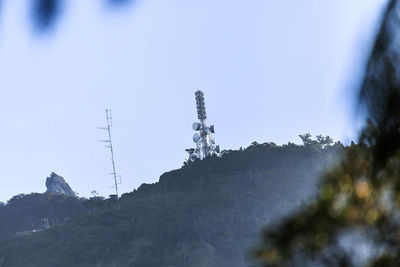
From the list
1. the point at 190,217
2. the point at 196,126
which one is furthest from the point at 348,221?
the point at 190,217

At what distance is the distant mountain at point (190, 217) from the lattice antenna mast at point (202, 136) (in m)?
1.50

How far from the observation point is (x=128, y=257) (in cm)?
12644

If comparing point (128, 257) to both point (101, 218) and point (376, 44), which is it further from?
point (376, 44)

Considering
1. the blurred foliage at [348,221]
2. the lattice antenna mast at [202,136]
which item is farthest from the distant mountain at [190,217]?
the blurred foliage at [348,221]

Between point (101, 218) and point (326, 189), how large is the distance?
132 m

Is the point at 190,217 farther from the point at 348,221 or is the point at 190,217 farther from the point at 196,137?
the point at 348,221

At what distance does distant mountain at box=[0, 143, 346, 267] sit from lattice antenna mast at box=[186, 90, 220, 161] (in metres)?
1.50

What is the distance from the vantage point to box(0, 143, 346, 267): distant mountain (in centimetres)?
12662

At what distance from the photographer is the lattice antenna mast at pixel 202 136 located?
13112 centimetres

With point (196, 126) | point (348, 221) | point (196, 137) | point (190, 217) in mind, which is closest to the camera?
point (348, 221)

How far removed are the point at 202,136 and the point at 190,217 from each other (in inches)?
448

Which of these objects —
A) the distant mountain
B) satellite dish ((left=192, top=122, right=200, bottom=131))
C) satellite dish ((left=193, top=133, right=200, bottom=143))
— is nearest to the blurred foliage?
the distant mountain

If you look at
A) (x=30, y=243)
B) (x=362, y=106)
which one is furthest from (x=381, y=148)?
(x=30, y=243)

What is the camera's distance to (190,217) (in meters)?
133
